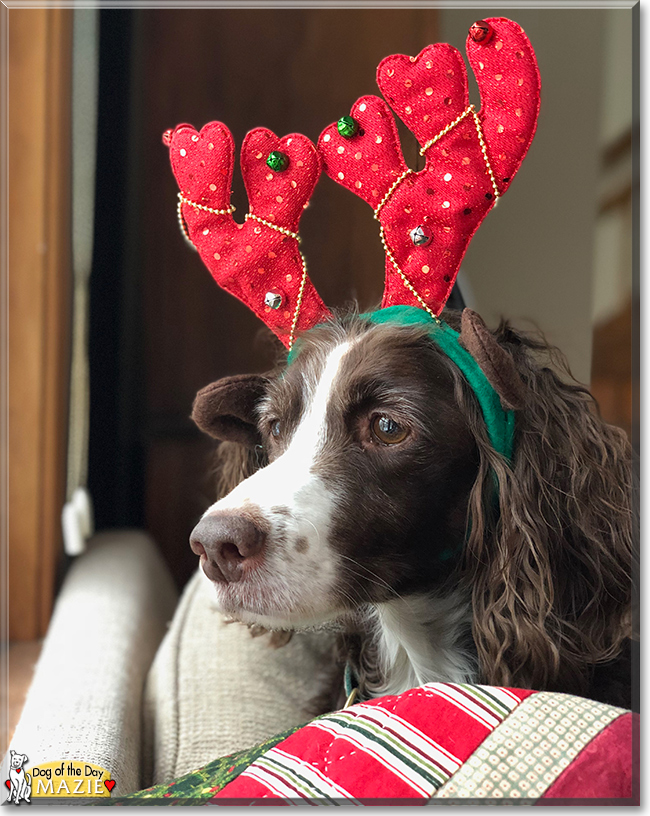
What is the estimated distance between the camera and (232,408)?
1047 mm

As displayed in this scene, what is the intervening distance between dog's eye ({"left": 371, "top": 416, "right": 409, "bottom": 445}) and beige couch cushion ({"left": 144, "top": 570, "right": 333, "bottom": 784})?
13.7 inches

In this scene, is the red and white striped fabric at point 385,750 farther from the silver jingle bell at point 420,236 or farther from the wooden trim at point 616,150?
the wooden trim at point 616,150

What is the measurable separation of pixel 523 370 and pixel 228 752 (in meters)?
0.65

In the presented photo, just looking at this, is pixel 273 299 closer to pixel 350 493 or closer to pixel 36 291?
pixel 350 493

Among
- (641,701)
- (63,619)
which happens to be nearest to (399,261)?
(641,701)

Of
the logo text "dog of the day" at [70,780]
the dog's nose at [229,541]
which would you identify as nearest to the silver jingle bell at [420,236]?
the dog's nose at [229,541]

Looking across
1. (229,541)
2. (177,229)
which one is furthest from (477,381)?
(177,229)

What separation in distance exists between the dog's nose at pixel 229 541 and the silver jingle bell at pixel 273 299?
0.33 m

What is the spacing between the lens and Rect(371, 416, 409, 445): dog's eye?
0.88 m

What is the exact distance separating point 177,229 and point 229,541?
1.68m

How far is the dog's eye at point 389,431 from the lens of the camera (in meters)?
0.88

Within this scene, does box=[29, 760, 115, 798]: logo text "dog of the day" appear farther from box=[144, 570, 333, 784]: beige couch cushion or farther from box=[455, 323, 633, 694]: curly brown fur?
box=[455, 323, 633, 694]: curly brown fur

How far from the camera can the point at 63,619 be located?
1.45 metres

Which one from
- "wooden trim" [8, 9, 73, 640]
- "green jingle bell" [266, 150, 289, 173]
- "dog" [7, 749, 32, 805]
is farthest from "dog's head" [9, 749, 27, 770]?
"wooden trim" [8, 9, 73, 640]
